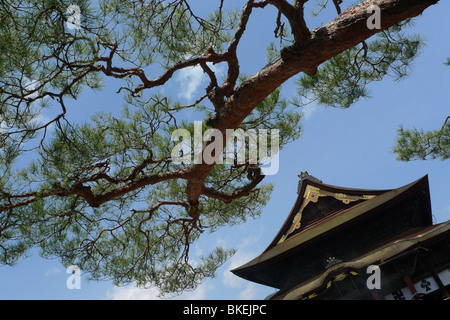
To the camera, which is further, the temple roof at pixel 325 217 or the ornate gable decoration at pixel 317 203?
the ornate gable decoration at pixel 317 203

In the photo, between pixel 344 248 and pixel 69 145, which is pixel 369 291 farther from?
pixel 69 145

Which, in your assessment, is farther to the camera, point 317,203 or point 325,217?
point 317,203

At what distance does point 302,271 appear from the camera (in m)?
5.44

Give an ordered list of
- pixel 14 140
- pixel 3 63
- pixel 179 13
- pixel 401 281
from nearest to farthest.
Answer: pixel 3 63 → pixel 14 140 → pixel 179 13 → pixel 401 281

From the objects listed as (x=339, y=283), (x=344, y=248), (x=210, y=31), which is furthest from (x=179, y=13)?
(x=344, y=248)

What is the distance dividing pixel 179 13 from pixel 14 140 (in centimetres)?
189

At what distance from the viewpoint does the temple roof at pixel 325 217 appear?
16.4 feet

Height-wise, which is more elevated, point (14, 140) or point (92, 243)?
point (14, 140)

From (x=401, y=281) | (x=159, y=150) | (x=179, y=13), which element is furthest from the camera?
(x=401, y=281)

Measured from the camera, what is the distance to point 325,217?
19.1 feet

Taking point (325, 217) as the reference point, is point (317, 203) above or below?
above

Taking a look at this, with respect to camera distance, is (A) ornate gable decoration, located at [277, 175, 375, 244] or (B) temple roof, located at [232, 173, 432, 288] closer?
(B) temple roof, located at [232, 173, 432, 288]

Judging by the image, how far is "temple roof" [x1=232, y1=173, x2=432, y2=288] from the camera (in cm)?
499
